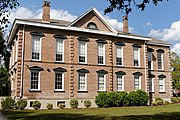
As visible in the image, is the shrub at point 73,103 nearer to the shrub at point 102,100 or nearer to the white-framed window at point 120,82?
the shrub at point 102,100

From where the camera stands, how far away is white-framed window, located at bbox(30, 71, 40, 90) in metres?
27.0

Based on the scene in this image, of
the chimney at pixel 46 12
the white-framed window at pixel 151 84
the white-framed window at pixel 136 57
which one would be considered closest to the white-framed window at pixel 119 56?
the white-framed window at pixel 136 57

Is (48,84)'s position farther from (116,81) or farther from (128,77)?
(128,77)

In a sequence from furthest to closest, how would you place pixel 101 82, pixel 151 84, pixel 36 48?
pixel 151 84, pixel 101 82, pixel 36 48

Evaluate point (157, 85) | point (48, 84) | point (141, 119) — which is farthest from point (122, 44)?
point (141, 119)

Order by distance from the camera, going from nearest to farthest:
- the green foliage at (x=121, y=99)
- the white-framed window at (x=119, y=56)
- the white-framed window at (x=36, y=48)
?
the white-framed window at (x=36, y=48) < the green foliage at (x=121, y=99) < the white-framed window at (x=119, y=56)

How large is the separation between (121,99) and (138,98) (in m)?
2.74

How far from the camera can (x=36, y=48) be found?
27891 millimetres

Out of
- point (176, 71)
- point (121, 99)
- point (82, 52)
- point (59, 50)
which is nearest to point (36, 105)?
point (59, 50)

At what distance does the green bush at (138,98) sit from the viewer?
31250mm

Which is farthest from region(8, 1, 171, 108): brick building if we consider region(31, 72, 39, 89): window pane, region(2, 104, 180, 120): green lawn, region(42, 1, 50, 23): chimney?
region(2, 104, 180, 120): green lawn

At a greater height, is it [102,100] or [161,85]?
[161,85]

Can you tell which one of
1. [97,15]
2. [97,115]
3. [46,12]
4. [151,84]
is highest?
[97,15]

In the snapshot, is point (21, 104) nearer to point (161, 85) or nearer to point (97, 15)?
point (97, 15)
